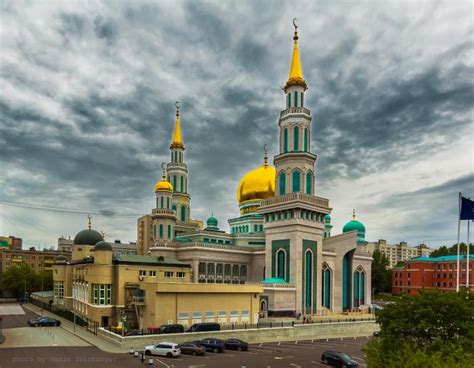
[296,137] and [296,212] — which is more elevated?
[296,137]

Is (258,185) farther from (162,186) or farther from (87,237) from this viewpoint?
(87,237)

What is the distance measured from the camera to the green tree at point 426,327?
2705 centimetres

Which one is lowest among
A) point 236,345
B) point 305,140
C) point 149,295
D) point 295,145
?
point 236,345

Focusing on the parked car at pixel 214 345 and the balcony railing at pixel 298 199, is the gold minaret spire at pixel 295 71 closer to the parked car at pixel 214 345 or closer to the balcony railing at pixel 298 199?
the balcony railing at pixel 298 199

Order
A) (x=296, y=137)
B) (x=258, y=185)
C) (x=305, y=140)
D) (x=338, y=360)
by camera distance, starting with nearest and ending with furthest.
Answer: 1. (x=338, y=360)
2. (x=296, y=137)
3. (x=305, y=140)
4. (x=258, y=185)

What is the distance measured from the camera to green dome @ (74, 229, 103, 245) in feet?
237

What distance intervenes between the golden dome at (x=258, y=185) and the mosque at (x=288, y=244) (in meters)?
0.21

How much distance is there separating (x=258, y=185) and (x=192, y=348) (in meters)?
54.6

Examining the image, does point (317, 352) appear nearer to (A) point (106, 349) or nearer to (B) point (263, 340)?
(B) point (263, 340)

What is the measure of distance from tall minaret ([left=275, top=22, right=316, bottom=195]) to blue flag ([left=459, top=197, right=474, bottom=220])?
1437 inches

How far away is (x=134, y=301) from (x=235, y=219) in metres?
44.6

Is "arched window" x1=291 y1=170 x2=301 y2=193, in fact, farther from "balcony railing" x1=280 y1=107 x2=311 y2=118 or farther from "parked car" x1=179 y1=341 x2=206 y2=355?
"parked car" x1=179 y1=341 x2=206 y2=355

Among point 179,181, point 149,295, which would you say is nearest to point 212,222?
point 179,181

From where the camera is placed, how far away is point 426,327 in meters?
28.5
